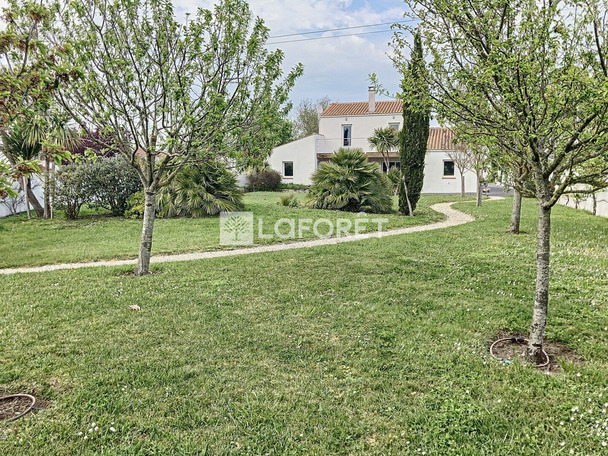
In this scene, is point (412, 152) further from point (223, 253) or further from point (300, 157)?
point (300, 157)

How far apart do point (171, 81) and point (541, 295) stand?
561cm

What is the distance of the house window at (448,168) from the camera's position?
28.4 m

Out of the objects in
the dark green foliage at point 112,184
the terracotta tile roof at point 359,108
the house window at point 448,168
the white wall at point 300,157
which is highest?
the terracotta tile roof at point 359,108

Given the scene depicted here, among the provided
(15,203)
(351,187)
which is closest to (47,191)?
(15,203)

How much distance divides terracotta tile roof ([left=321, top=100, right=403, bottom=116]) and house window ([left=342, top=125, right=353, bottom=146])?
3.35 ft

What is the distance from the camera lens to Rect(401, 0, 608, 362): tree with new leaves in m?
3.00

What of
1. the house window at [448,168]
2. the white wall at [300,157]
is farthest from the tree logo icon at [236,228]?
the house window at [448,168]

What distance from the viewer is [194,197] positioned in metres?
13.7

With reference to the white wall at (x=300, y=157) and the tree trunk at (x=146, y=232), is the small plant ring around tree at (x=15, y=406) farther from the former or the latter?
the white wall at (x=300, y=157)

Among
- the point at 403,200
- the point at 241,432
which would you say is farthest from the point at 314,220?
the point at 241,432

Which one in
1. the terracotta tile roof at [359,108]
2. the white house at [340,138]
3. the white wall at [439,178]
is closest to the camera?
the white wall at [439,178]

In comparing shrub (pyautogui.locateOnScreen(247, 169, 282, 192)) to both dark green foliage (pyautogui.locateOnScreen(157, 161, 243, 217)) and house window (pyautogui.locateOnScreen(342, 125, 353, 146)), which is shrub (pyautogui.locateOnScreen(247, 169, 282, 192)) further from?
dark green foliage (pyautogui.locateOnScreen(157, 161, 243, 217))

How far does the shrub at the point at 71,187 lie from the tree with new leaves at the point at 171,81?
8.30m

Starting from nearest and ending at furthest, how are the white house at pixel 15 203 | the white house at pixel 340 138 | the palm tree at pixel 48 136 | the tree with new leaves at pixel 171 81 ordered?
the palm tree at pixel 48 136 → the tree with new leaves at pixel 171 81 → the white house at pixel 15 203 → the white house at pixel 340 138
